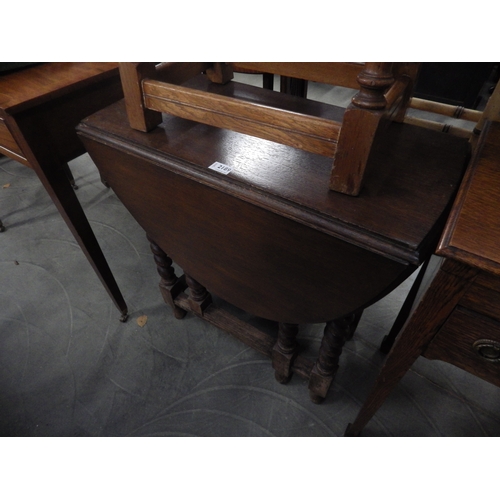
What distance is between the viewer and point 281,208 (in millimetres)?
612

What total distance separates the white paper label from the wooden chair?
0.08m

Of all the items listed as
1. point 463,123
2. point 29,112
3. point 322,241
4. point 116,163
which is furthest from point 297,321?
A: point 463,123

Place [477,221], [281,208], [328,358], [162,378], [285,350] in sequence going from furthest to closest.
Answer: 1. [162,378]
2. [285,350]
3. [328,358]
4. [281,208]
5. [477,221]

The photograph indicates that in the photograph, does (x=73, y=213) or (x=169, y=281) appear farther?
(x=169, y=281)

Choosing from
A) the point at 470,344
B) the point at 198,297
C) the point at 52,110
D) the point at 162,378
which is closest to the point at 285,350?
the point at 198,297

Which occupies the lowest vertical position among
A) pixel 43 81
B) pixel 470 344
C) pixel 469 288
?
pixel 470 344

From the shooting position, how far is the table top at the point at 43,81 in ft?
2.49

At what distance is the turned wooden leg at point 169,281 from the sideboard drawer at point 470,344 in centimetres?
84

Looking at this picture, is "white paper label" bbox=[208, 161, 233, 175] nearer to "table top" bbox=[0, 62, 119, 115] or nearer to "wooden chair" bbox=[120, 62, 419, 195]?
"wooden chair" bbox=[120, 62, 419, 195]

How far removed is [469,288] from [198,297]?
900 millimetres

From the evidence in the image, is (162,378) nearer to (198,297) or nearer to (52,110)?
(198,297)

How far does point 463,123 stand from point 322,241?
2448 millimetres

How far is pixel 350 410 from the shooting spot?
1144 mm

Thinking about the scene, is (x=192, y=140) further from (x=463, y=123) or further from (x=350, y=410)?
(x=463, y=123)
